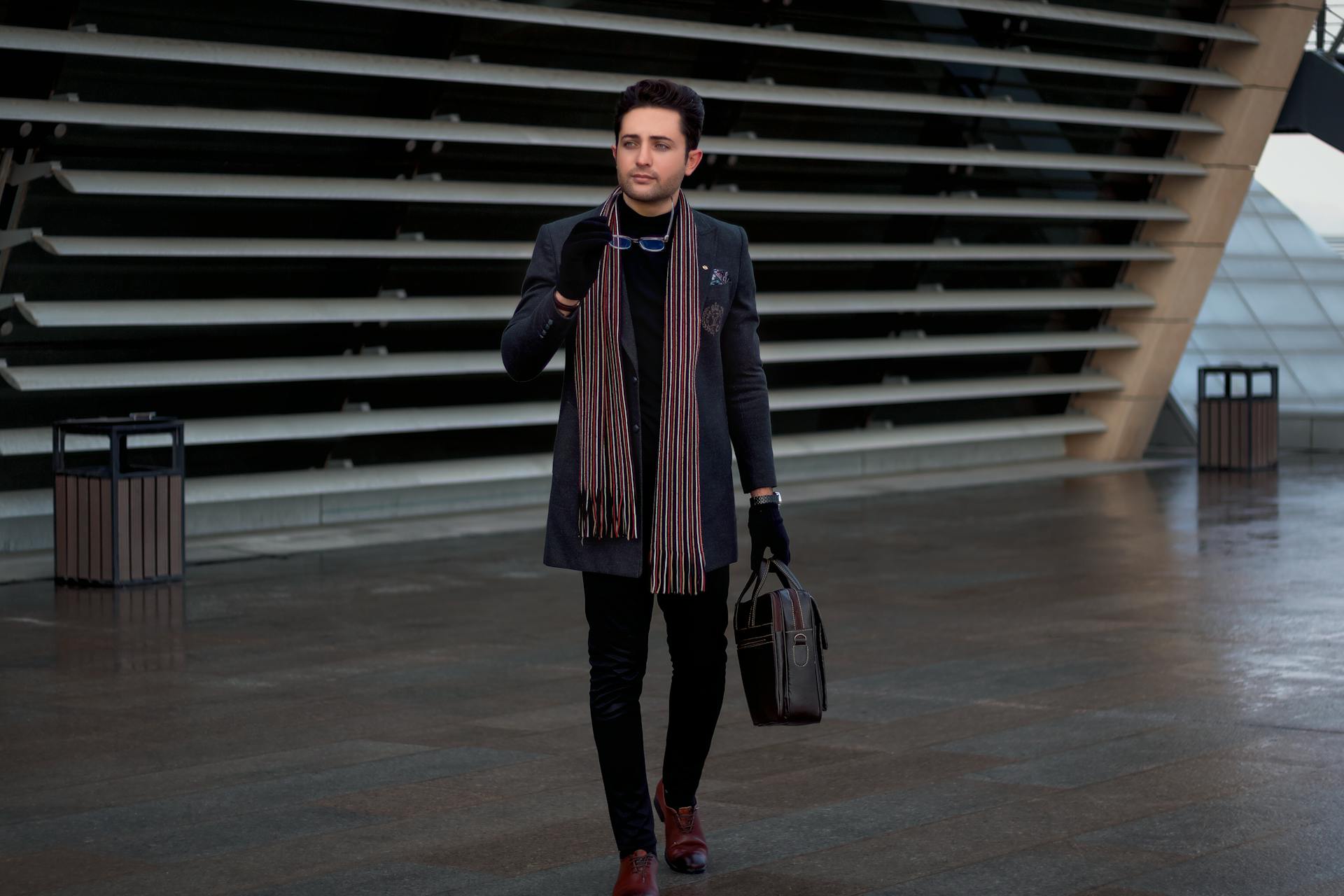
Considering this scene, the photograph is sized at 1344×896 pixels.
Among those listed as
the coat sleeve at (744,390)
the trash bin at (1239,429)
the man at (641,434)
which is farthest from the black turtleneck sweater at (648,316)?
the trash bin at (1239,429)

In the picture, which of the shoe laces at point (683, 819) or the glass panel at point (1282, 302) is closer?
the shoe laces at point (683, 819)

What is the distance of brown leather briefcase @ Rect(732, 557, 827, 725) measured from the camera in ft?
15.3

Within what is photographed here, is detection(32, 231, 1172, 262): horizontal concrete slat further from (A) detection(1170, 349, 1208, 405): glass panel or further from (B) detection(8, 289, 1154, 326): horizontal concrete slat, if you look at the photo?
(A) detection(1170, 349, 1208, 405): glass panel

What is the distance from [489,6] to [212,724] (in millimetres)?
7590

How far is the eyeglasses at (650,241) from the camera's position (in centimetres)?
467

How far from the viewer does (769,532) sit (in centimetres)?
469

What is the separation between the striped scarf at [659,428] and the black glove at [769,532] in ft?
0.50

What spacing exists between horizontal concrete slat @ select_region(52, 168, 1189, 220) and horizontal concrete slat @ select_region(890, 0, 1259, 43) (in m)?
1.76

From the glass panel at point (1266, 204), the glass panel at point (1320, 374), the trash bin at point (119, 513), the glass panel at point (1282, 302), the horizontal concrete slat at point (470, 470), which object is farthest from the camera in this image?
the glass panel at point (1266, 204)

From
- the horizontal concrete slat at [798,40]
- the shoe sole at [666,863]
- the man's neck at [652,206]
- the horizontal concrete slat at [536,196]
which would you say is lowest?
the shoe sole at [666,863]

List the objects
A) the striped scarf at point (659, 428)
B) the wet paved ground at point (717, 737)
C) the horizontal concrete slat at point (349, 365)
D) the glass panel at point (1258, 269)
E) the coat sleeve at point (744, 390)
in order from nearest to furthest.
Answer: the striped scarf at point (659, 428) < the coat sleeve at point (744, 390) < the wet paved ground at point (717, 737) < the horizontal concrete slat at point (349, 365) < the glass panel at point (1258, 269)

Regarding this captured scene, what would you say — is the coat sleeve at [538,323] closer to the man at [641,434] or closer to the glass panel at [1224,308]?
the man at [641,434]

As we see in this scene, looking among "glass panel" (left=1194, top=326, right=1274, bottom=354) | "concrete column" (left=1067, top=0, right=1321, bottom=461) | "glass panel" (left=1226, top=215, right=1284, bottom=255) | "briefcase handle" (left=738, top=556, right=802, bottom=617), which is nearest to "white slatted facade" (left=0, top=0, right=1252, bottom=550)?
"concrete column" (left=1067, top=0, right=1321, bottom=461)

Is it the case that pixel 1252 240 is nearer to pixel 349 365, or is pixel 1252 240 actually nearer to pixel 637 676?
pixel 349 365
